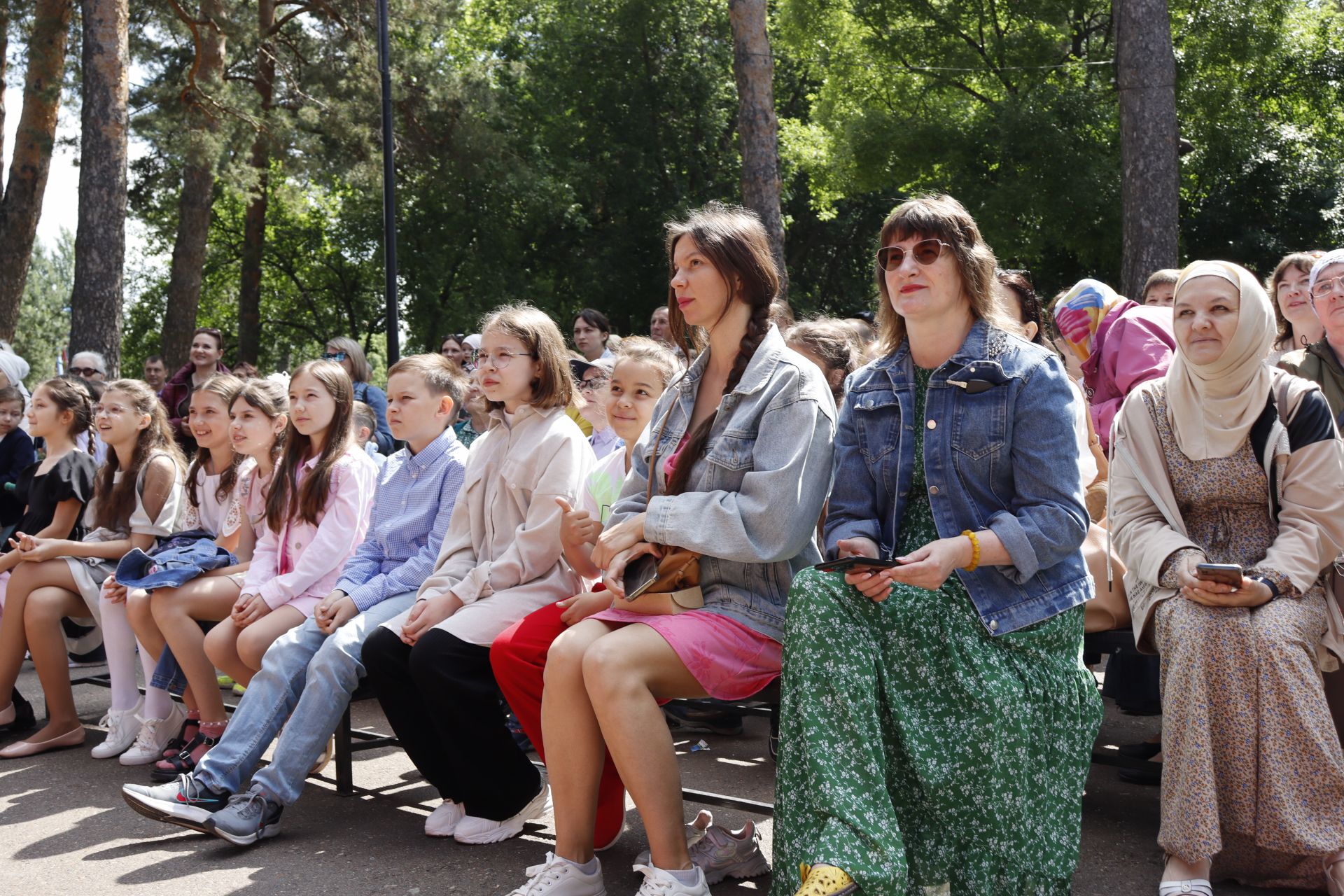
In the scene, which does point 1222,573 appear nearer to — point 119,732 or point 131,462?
point 119,732

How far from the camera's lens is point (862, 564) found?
2.88m

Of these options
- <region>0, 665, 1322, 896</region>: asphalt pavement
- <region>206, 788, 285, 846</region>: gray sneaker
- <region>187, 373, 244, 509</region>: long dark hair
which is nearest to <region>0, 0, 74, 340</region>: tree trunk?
<region>187, 373, 244, 509</region>: long dark hair

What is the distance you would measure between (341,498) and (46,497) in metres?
2.28


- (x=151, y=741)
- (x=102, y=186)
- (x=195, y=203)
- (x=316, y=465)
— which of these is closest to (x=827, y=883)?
(x=316, y=465)

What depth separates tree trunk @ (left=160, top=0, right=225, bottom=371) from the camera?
51.2 feet

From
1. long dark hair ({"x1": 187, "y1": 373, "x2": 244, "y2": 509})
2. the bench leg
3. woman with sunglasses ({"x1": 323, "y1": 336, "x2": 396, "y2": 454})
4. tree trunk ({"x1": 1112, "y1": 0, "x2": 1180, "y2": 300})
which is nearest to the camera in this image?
the bench leg

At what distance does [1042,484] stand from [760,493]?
73 cm

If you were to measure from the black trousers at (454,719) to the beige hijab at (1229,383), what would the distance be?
7.65 feet

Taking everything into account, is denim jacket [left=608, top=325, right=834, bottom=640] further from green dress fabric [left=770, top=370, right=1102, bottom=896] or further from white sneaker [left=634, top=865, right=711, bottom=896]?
white sneaker [left=634, top=865, right=711, bottom=896]

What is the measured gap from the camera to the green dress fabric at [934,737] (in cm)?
282

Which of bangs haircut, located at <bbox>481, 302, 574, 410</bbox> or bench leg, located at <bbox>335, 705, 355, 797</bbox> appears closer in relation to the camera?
bangs haircut, located at <bbox>481, 302, 574, 410</bbox>

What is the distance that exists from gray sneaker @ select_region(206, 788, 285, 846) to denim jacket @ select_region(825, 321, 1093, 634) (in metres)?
2.26

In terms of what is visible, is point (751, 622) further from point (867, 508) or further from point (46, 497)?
point (46, 497)

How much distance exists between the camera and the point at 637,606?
344 cm
